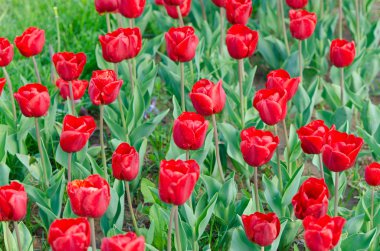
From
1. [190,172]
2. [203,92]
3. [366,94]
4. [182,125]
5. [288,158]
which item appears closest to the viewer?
[190,172]

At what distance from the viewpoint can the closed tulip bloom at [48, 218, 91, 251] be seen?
2311 millimetres

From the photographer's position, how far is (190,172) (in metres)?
2.50

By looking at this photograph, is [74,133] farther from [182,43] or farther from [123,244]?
[123,244]

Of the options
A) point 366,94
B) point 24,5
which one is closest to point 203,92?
point 366,94

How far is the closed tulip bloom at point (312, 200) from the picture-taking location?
8.57ft

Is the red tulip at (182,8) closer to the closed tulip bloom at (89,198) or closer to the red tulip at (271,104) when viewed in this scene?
the red tulip at (271,104)

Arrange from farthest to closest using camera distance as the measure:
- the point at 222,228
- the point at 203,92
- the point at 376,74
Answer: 1. the point at 376,74
2. the point at 222,228
3. the point at 203,92

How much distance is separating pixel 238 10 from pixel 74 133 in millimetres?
1164

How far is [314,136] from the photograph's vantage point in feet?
9.55

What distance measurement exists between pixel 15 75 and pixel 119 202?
4.77ft

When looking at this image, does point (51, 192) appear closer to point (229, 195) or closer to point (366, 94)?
point (229, 195)

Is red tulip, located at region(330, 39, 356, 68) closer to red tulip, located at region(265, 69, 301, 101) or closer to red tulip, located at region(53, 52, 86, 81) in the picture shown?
red tulip, located at region(265, 69, 301, 101)

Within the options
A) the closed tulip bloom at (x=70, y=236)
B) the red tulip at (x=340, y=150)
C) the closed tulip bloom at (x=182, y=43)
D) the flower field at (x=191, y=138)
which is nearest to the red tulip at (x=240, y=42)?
the flower field at (x=191, y=138)

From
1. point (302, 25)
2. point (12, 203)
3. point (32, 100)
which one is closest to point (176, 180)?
point (12, 203)
